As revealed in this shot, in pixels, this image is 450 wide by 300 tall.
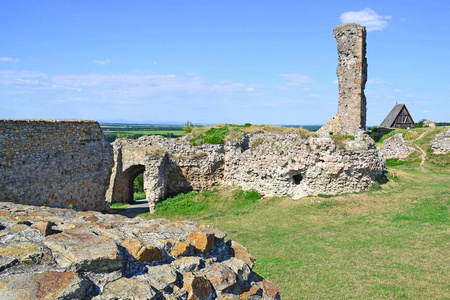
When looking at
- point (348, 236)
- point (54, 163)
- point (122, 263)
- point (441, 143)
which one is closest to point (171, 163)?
point (54, 163)

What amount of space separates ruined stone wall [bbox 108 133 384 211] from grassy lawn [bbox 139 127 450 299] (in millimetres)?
792

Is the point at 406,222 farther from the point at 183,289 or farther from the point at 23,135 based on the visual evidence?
the point at 23,135

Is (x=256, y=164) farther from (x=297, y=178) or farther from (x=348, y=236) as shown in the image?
(x=348, y=236)

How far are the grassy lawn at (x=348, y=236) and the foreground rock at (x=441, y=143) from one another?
8.86 metres

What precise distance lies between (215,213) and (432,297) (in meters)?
9.51

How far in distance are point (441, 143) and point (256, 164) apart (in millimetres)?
17445

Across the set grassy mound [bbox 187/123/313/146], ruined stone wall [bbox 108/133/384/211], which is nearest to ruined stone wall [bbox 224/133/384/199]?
ruined stone wall [bbox 108/133/384/211]

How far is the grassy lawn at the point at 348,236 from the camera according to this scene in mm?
7125

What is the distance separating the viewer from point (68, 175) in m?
9.84

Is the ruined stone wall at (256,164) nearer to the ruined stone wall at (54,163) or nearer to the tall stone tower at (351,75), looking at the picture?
the ruined stone wall at (54,163)

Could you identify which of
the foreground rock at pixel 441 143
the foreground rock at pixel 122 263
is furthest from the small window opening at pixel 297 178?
the foreground rock at pixel 441 143

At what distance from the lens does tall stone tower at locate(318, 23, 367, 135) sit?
69.8ft

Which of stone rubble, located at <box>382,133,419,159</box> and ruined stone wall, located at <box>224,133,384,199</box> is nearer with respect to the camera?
ruined stone wall, located at <box>224,133,384,199</box>

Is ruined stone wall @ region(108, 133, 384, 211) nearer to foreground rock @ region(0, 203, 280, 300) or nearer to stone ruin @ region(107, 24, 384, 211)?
stone ruin @ region(107, 24, 384, 211)
